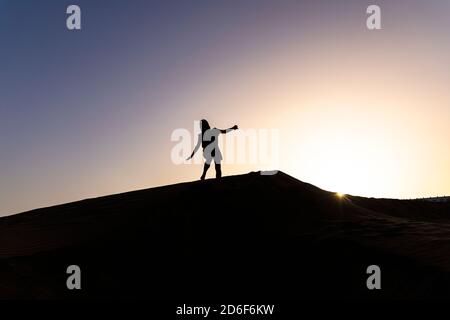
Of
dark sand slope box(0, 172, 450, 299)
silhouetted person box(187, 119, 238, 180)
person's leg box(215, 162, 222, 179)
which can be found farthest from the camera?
person's leg box(215, 162, 222, 179)

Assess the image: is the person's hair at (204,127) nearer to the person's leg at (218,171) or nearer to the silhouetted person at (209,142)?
the silhouetted person at (209,142)

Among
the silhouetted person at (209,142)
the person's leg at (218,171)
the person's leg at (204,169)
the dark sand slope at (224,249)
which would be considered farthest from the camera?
the person's leg at (204,169)

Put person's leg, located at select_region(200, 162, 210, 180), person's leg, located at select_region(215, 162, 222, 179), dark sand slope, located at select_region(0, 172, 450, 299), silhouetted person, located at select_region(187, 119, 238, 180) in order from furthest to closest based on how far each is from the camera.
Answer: person's leg, located at select_region(200, 162, 210, 180) < person's leg, located at select_region(215, 162, 222, 179) < silhouetted person, located at select_region(187, 119, 238, 180) < dark sand slope, located at select_region(0, 172, 450, 299)

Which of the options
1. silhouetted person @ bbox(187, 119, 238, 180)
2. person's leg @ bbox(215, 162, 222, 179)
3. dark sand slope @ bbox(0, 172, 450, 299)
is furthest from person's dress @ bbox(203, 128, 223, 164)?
dark sand slope @ bbox(0, 172, 450, 299)

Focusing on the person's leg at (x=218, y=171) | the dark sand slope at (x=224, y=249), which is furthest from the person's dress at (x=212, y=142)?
the dark sand slope at (x=224, y=249)

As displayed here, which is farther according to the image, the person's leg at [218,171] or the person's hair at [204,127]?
the person's leg at [218,171]

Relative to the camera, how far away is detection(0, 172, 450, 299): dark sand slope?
7.14 meters

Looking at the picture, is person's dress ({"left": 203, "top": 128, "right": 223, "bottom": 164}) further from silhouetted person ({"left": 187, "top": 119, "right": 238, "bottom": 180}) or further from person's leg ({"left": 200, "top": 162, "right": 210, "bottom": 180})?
person's leg ({"left": 200, "top": 162, "right": 210, "bottom": 180})

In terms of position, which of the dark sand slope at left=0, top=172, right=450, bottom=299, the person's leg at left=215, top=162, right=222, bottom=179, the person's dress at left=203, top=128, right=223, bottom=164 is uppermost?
the person's dress at left=203, top=128, right=223, bottom=164

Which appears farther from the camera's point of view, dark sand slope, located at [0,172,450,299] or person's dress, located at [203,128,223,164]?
person's dress, located at [203,128,223,164]

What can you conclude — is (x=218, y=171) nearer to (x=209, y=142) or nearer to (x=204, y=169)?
(x=204, y=169)

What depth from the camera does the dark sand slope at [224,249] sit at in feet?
23.4
